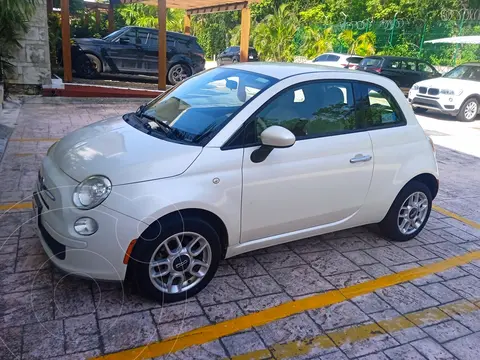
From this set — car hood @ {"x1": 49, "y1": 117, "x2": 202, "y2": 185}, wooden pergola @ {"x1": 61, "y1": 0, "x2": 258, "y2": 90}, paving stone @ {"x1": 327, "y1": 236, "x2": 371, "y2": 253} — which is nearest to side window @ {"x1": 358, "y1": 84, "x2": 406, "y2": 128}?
paving stone @ {"x1": 327, "y1": 236, "x2": 371, "y2": 253}

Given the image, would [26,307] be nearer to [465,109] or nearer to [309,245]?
[309,245]

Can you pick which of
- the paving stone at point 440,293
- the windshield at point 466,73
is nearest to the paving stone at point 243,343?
the paving stone at point 440,293

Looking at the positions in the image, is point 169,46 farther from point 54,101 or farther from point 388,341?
point 388,341

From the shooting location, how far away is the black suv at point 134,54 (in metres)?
13.2

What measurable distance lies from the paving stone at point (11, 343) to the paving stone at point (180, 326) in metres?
0.84

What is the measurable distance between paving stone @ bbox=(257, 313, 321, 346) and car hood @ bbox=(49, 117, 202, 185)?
1.23 metres

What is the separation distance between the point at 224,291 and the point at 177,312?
0.44m

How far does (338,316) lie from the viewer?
10.4 feet

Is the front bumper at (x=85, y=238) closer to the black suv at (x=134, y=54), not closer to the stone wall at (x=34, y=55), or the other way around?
the stone wall at (x=34, y=55)

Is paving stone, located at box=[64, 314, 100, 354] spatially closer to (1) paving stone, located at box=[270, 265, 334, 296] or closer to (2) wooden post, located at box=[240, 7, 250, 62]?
(1) paving stone, located at box=[270, 265, 334, 296]

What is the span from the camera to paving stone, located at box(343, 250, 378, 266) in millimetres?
4020

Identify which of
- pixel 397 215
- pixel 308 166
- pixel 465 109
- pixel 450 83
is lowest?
pixel 397 215

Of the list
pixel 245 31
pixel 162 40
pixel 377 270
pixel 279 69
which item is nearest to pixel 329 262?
pixel 377 270

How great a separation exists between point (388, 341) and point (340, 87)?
2119 mm
